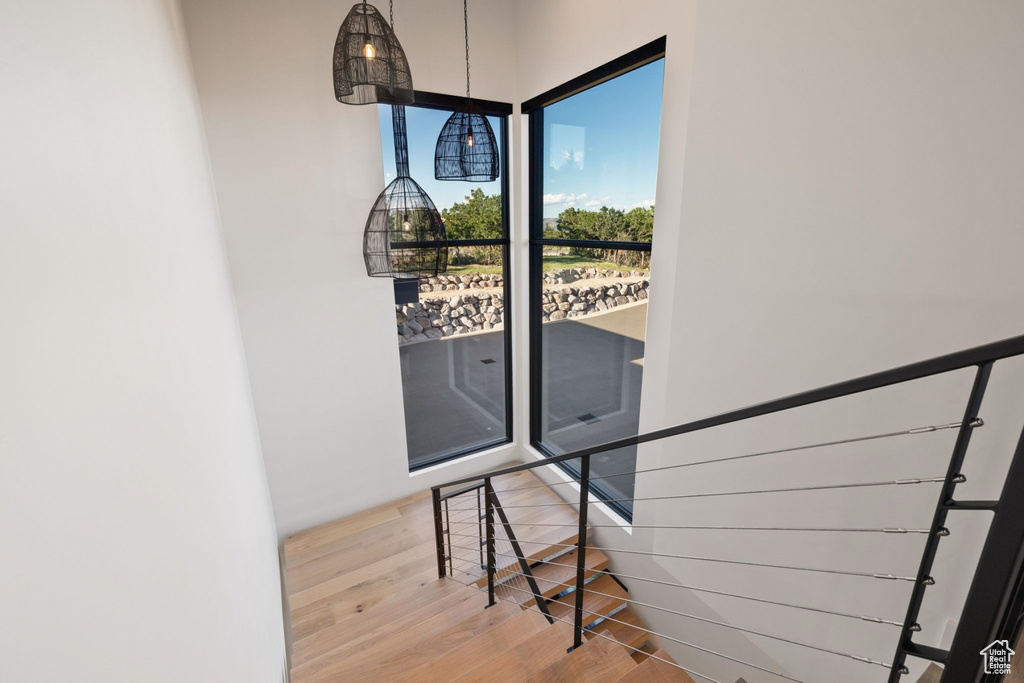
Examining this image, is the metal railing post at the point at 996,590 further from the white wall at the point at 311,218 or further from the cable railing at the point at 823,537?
the white wall at the point at 311,218

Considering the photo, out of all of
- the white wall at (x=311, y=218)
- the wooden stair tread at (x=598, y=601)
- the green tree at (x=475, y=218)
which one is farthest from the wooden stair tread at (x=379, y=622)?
the green tree at (x=475, y=218)

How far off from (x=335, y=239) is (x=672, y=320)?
2.25 meters

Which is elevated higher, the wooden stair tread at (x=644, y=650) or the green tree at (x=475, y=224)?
the green tree at (x=475, y=224)

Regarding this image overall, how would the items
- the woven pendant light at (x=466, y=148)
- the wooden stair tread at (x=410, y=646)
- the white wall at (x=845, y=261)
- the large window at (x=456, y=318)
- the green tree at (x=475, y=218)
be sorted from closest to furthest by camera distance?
the white wall at (x=845, y=261), the wooden stair tread at (x=410, y=646), the woven pendant light at (x=466, y=148), the large window at (x=456, y=318), the green tree at (x=475, y=218)

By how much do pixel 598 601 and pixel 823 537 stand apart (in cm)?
185

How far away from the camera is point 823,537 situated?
194 centimetres

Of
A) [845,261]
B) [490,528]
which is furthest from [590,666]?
[845,261]

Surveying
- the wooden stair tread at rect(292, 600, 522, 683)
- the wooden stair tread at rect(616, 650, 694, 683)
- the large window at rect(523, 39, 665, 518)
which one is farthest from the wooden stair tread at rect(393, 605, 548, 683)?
the large window at rect(523, 39, 665, 518)

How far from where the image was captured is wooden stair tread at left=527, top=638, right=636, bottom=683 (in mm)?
1842

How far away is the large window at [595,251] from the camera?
2.82 m

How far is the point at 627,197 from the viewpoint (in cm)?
294

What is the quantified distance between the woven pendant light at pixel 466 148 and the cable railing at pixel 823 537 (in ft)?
6.23

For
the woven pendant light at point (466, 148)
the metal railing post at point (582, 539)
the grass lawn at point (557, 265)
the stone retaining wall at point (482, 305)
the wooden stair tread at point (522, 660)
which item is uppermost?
the woven pendant light at point (466, 148)

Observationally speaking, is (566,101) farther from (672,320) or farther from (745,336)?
(745,336)
